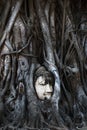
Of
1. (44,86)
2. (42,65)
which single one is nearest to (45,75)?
(44,86)

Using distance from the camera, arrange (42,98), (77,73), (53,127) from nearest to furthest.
→ (53,127) < (42,98) < (77,73)

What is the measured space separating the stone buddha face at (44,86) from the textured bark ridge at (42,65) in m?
0.01

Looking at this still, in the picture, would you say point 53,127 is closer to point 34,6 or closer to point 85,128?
point 85,128

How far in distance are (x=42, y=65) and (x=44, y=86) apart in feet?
1.00

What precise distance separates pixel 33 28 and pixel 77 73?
2.41 feet

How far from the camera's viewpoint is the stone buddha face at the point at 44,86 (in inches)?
171

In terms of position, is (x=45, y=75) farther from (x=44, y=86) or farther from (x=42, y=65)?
(x=42, y=65)

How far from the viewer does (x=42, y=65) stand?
4.55 meters

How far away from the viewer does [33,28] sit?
15.3ft

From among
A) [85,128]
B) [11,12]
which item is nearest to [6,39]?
[11,12]

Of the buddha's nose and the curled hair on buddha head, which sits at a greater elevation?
the curled hair on buddha head

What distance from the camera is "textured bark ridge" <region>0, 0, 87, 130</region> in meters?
4.09

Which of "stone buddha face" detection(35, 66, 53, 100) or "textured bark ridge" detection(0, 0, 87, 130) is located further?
"stone buddha face" detection(35, 66, 53, 100)

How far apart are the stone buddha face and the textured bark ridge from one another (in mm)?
11
